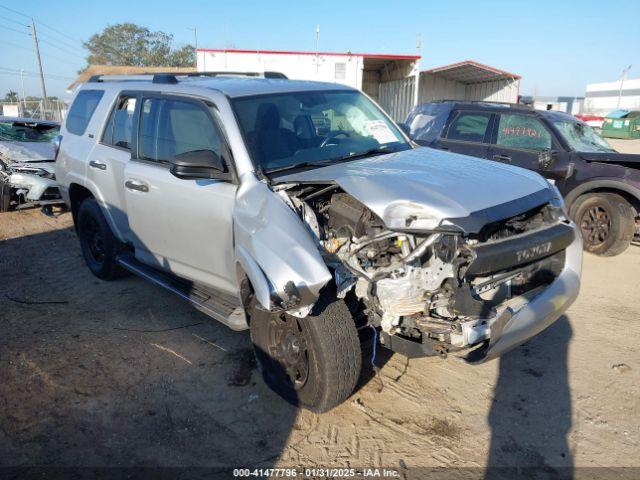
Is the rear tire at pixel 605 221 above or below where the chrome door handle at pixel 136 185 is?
below

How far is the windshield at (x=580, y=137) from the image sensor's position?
682 centimetres

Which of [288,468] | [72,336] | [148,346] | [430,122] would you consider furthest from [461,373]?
[430,122]

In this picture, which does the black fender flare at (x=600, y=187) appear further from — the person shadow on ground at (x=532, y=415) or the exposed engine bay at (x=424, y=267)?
the exposed engine bay at (x=424, y=267)

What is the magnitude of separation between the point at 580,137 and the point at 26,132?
9.77 metres

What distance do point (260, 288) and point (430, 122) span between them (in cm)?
606

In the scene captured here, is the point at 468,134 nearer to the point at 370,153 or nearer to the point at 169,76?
the point at 370,153

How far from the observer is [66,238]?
284 inches

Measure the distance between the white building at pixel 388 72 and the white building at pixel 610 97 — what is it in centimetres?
4408

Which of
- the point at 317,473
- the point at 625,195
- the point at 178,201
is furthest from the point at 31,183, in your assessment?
the point at 625,195

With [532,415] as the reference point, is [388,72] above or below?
above

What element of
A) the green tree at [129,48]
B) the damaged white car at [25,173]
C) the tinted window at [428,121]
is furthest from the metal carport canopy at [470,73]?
the green tree at [129,48]

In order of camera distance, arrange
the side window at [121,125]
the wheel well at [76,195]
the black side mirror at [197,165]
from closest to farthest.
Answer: the black side mirror at [197,165] < the side window at [121,125] < the wheel well at [76,195]

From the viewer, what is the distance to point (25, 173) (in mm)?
8258

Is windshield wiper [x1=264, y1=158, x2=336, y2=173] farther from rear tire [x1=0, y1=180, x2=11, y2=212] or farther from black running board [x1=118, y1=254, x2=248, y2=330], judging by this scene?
rear tire [x1=0, y1=180, x2=11, y2=212]
